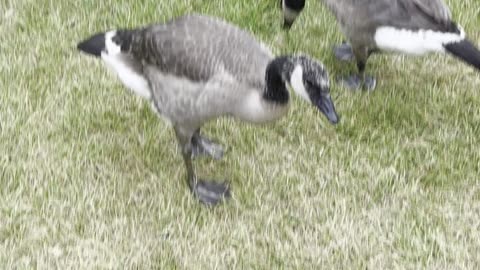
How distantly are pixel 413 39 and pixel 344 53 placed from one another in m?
0.72

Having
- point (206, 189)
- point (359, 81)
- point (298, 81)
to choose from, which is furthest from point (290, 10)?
point (298, 81)

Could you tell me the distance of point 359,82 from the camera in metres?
3.89

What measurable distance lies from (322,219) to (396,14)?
1021mm

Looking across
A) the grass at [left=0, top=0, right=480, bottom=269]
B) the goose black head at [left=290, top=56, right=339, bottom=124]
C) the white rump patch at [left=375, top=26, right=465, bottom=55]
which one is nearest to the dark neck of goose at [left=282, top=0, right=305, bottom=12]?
the grass at [left=0, top=0, right=480, bottom=269]

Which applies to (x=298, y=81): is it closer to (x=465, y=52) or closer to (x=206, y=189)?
(x=206, y=189)

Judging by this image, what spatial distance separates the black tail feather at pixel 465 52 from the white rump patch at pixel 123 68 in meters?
1.39

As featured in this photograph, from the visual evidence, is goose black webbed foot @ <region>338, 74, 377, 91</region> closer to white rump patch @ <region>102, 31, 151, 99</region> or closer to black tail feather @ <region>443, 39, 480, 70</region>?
black tail feather @ <region>443, 39, 480, 70</region>

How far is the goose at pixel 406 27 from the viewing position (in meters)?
3.30

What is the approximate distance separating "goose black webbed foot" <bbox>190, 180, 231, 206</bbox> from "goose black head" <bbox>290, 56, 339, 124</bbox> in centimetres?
81

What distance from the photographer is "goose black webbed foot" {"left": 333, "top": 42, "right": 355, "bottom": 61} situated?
4.03 meters

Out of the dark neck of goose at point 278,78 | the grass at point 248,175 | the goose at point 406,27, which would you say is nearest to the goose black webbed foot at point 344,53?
the grass at point 248,175

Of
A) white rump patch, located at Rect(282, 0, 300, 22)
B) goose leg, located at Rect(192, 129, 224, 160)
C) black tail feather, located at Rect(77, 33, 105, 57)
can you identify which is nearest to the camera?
black tail feather, located at Rect(77, 33, 105, 57)

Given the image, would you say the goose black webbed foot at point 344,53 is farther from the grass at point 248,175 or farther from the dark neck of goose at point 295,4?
the dark neck of goose at point 295,4

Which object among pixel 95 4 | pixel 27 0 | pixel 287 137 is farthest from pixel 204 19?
pixel 27 0
